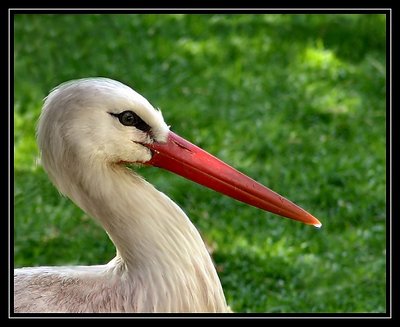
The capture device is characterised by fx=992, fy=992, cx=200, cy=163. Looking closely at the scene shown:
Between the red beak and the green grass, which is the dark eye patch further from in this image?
the green grass

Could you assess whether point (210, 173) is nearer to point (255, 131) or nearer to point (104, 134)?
point (104, 134)

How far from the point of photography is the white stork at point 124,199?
3.05 metres

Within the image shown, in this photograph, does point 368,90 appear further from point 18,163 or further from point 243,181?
point 243,181

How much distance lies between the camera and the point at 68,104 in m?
3.04

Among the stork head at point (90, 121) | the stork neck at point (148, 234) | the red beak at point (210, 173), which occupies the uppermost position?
the stork head at point (90, 121)

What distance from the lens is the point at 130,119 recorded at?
3.10 m

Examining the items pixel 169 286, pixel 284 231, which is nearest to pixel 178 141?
pixel 169 286

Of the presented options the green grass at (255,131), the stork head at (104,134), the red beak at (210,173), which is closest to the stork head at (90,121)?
the stork head at (104,134)

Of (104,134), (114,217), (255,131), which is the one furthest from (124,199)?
(255,131)

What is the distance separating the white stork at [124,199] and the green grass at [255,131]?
1.24 meters

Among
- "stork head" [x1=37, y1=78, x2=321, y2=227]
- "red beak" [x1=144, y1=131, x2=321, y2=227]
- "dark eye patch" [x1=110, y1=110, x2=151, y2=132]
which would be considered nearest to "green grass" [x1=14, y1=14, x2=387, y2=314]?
"red beak" [x1=144, y1=131, x2=321, y2=227]

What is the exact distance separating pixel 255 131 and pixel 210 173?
2.75 m

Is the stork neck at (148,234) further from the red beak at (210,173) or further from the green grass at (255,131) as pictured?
the green grass at (255,131)
